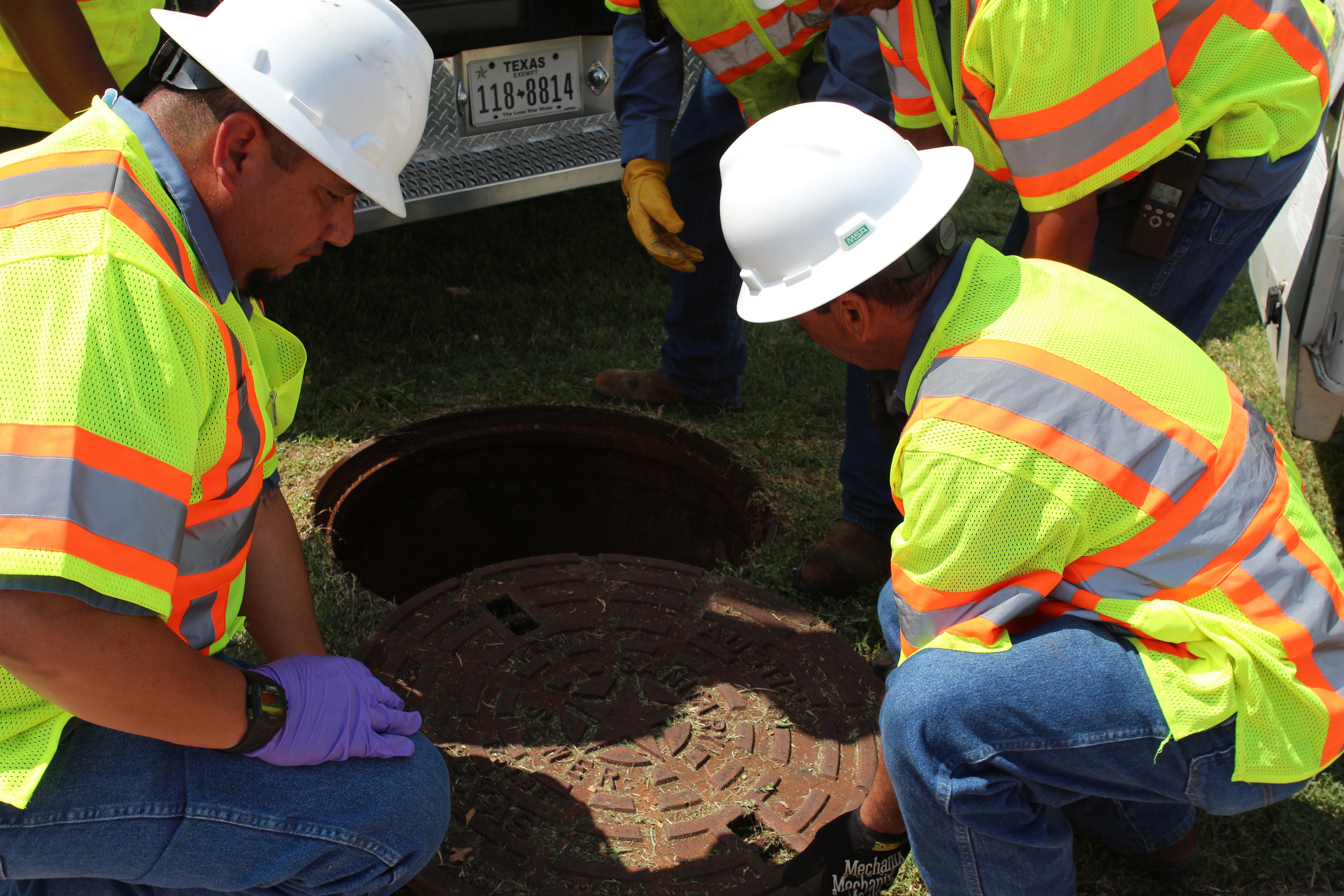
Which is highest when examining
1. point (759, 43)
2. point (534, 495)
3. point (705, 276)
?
point (759, 43)

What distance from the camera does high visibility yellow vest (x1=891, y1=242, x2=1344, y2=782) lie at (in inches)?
55.1

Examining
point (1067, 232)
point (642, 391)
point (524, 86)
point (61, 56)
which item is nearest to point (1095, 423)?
point (1067, 232)

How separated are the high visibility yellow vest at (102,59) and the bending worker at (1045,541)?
1.78 metres

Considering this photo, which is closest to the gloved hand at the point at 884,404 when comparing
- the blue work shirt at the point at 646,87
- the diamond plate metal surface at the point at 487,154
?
the blue work shirt at the point at 646,87

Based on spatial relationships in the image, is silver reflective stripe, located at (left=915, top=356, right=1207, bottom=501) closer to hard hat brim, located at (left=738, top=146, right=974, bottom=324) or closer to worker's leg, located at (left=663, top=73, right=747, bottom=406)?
hard hat brim, located at (left=738, top=146, right=974, bottom=324)

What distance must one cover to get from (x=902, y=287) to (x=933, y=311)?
0.23 feet

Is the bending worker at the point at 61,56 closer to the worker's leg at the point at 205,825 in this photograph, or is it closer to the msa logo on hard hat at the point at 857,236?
the worker's leg at the point at 205,825

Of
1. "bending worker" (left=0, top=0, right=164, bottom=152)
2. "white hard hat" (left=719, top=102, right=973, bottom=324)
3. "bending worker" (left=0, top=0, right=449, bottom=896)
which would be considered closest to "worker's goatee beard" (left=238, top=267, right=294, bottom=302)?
"bending worker" (left=0, top=0, right=449, bottom=896)

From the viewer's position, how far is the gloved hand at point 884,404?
1.83 metres

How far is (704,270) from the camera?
3.12 metres

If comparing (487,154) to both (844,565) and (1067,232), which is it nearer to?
(844,565)

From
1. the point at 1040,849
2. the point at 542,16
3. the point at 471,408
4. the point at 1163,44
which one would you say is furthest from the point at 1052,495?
the point at 542,16

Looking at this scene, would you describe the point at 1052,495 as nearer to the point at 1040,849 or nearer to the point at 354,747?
the point at 1040,849

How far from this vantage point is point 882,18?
2189mm
